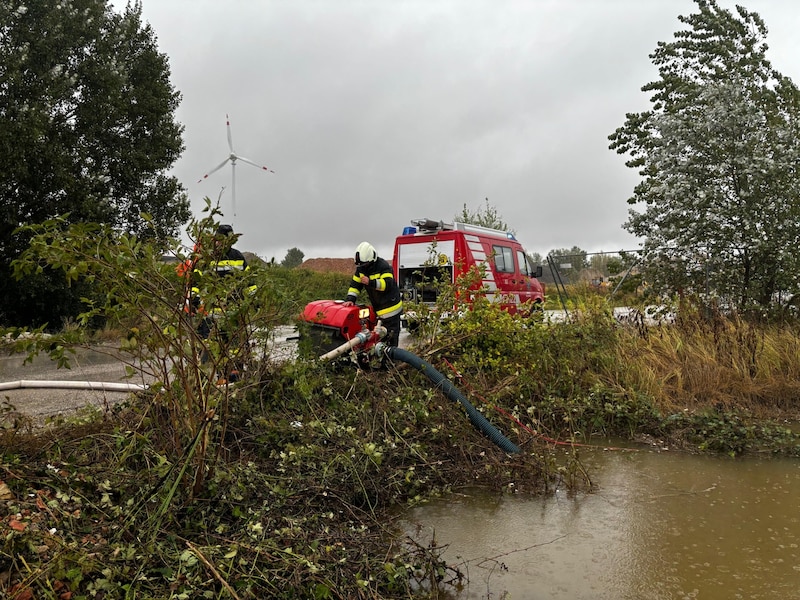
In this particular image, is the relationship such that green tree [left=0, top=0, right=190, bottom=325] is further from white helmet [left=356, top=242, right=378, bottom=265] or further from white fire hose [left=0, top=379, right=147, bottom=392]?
white fire hose [left=0, top=379, right=147, bottom=392]

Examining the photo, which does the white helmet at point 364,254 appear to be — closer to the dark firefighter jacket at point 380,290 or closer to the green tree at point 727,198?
the dark firefighter jacket at point 380,290

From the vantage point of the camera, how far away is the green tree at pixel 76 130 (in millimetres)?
12352

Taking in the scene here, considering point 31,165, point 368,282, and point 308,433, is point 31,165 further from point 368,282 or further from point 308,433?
point 308,433

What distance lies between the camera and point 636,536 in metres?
4.12

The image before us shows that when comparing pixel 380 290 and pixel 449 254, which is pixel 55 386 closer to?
pixel 380 290

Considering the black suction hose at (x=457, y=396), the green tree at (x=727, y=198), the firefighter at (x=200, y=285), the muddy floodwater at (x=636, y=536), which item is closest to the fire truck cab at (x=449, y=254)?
the green tree at (x=727, y=198)

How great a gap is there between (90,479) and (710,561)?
356cm

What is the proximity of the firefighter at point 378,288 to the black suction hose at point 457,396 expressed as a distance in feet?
4.36

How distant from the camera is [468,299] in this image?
7.80 meters

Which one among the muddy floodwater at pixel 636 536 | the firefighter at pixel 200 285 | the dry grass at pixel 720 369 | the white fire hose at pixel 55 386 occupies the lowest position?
the muddy floodwater at pixel 636 536

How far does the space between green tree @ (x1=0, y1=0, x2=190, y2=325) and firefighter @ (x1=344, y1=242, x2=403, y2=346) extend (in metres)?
6.57

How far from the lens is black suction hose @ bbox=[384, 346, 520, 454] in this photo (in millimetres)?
5453

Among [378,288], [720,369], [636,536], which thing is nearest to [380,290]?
[378,288]

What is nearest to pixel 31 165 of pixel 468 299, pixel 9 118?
pixel 9 118
